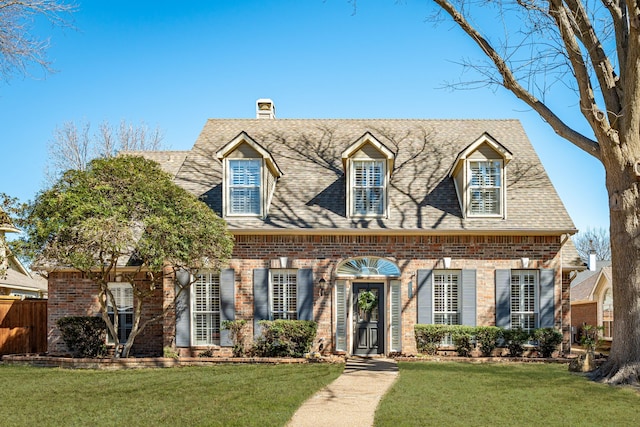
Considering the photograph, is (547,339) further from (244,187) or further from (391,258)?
(244,187)

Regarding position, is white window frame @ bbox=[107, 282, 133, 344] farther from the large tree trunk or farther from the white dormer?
the large tree trunk

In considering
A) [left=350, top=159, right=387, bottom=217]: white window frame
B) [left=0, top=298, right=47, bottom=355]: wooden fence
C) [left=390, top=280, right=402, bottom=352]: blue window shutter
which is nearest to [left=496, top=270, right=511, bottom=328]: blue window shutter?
[left=390, top=280, right=402, bottom=352]: blue window shutter

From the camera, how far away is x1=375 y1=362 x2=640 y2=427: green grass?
28.0 ft

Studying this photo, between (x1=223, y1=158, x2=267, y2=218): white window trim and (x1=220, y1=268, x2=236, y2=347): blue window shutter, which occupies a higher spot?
(x1=223, y1=158, x2=267, y2=218): white window trim

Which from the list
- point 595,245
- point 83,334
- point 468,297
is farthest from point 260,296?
point 595,245

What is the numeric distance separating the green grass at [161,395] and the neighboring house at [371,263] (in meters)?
2.61

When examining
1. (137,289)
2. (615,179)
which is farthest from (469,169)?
(137,289)

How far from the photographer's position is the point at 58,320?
637 inches

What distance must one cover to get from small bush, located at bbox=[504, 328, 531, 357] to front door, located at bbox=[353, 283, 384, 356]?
3.25m

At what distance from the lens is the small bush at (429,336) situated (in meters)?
15.7

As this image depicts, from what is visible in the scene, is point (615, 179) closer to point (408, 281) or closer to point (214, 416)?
point (408, 281)

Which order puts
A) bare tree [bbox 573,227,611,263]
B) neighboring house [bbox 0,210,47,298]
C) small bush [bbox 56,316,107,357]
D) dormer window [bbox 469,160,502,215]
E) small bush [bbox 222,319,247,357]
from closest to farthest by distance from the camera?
A: small bush [bbox 56,316,107,357] → small bush [bbox 222,319,247,357] → dormer window [bbox 469,160,502,215] → neighboring house [bbox 0,210,47,298] → bare tree [bbox 573,227,611,263]

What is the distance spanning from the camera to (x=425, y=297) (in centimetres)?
1616

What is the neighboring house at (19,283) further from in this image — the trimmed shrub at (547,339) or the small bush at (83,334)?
the trimmed shrub at (547,339)
